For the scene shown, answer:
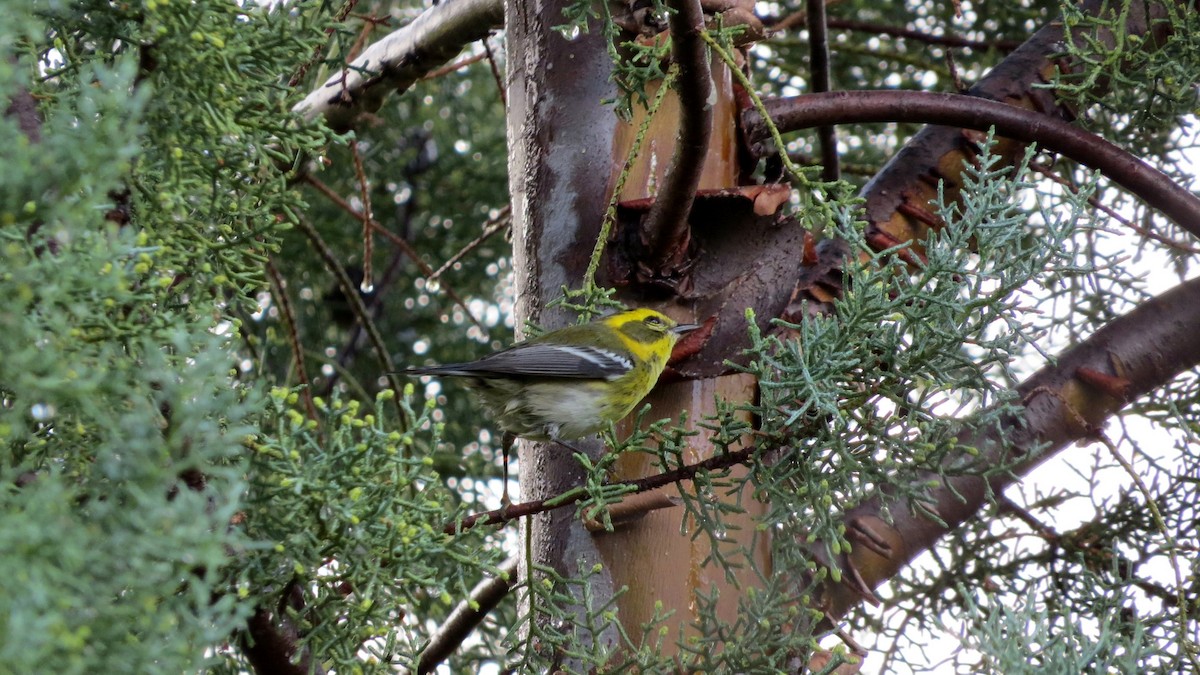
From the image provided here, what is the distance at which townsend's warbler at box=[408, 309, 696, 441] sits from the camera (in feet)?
9.42

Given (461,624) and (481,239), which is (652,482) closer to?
(461,624)

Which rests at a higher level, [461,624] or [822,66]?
[822,66]

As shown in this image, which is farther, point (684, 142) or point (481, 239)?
point (481, 239)

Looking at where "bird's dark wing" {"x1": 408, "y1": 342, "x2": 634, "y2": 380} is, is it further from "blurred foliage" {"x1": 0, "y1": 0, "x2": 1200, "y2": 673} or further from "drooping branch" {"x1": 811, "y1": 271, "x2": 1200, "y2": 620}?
"drooping branch" {"x1": 811, "y1": 271, "x2": 1200, "y2": 620}

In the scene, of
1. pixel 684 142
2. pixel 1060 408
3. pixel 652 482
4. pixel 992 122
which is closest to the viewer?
pixel 652 482

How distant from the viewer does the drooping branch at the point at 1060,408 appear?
2.78 meters

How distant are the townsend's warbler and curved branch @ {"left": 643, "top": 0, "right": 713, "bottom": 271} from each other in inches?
12.2

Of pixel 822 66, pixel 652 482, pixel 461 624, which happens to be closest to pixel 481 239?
pixel 822 66

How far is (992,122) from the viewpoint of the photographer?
2740 millimetres

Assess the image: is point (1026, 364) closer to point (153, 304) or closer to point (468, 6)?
point (468, 6)

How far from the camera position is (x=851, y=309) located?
2.14m

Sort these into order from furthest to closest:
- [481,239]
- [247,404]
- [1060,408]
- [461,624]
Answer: [481,239] < [1060,408] < [461,624] < [247,404]

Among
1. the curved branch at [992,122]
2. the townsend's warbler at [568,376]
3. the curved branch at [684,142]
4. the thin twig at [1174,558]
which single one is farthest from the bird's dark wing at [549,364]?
the thin twig at [1174,558]

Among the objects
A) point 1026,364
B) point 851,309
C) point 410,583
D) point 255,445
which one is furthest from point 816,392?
point 1026,364
